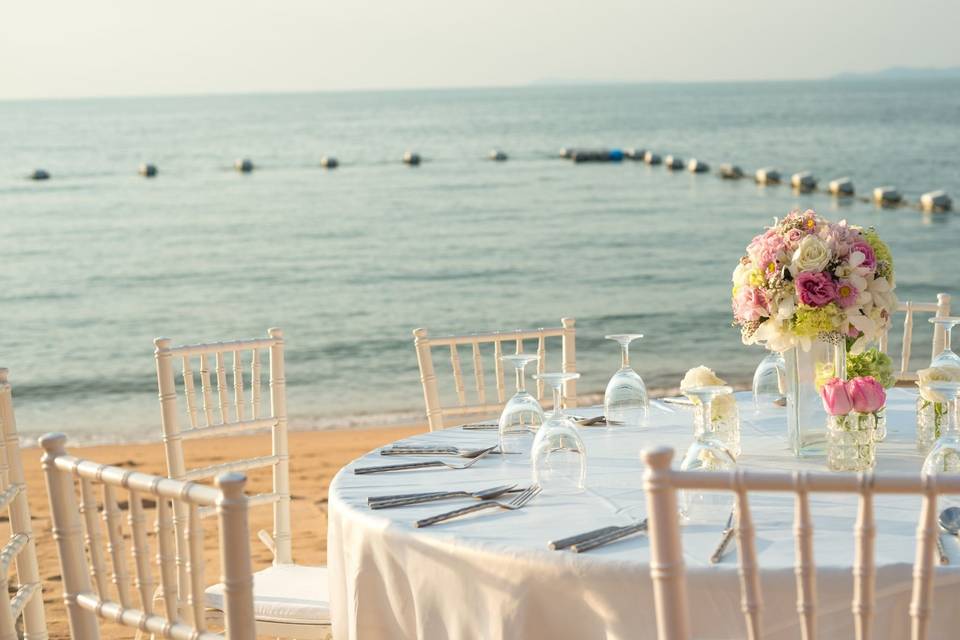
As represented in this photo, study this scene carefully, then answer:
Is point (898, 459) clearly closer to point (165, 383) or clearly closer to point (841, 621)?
point (841, 621)

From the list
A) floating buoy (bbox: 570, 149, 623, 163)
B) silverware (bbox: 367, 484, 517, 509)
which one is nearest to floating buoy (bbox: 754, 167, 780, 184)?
floating buoy (bbox: 570, 149, 623, 163)

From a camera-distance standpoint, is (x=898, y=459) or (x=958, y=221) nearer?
(x=898, y=459)

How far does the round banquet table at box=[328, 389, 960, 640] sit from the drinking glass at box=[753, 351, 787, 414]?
0.57 m

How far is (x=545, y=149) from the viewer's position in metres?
48.2

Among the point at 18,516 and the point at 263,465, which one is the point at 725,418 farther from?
the point at 18,516

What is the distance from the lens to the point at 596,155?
138 feet

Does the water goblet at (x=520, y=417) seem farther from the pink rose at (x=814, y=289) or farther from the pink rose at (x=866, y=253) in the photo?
the pink rose at (x=866, y=253)

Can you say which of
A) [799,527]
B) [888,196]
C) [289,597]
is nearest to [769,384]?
[289,597]

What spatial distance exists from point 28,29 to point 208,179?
67.7ft

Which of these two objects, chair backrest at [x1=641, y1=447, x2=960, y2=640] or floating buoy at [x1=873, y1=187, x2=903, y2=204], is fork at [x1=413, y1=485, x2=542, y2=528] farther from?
floating buoy at [x1=873, y1=187, x2=903, y2=204]

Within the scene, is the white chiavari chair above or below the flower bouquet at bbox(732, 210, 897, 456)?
below

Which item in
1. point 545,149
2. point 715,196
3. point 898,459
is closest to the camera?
point 898,459

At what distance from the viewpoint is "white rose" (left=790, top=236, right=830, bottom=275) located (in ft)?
9.12

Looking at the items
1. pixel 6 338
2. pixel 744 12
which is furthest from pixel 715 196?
pixel 6 338
